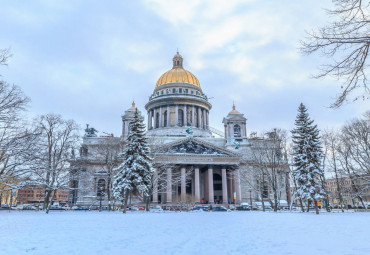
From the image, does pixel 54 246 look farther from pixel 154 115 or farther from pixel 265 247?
pixel 154 115

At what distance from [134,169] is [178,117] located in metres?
36.5

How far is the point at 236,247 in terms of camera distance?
23.8ft

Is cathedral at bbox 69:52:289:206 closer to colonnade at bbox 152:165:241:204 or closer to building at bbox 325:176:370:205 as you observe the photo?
colonnade at bbox 152:165:241:204

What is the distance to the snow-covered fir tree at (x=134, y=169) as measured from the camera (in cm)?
2873

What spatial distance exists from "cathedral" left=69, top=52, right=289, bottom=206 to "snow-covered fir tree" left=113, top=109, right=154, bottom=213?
13.6ft

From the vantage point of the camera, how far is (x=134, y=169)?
2875 centimetres

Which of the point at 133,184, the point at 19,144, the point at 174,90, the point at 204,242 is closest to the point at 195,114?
the point at 174,90

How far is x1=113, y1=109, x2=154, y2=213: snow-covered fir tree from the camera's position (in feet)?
94.3

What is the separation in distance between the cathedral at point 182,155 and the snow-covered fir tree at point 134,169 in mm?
4136

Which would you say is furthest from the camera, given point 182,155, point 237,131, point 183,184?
point 237,131

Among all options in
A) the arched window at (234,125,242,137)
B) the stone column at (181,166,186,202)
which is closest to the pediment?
the stone column at (181,166,186,202)

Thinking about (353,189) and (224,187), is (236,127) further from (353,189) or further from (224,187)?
(353,189)

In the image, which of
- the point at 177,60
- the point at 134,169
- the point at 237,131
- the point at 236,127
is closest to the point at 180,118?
the point at 236,127

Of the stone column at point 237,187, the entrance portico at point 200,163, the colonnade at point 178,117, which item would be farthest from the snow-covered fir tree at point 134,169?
the colonnade at point 178,117
